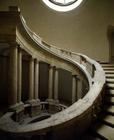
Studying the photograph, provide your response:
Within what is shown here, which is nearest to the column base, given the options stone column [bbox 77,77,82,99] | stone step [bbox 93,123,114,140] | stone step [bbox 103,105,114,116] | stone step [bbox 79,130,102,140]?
stone column [bbox 77,77,82,99]

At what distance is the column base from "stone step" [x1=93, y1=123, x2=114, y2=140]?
7.50 metres

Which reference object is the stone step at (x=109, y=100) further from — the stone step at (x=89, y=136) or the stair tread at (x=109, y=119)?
the stone step at (x=89, y=136)

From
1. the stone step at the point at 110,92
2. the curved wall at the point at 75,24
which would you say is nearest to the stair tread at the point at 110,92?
the stone step at the point at 110,92

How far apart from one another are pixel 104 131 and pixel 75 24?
1353 centimetres

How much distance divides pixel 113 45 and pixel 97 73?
10.8 metres

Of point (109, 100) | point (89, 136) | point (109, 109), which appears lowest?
point (89, 136)

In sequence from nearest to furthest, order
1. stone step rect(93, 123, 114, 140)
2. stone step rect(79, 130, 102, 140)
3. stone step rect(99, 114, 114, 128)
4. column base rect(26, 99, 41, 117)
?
stone step rect(93, 123, 114, 140) < stone step rect(79, 130, 102, 140) < stone step rect(99, 114, 114, 128) < column base rect(26, 99, 41, 117)

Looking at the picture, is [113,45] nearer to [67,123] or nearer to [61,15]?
[61,15]

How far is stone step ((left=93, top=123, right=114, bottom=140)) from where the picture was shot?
412cm

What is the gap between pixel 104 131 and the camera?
440cm

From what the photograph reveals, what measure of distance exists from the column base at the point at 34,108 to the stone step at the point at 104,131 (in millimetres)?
7498

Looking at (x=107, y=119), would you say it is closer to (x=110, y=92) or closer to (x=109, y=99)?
(x=109, y=99)

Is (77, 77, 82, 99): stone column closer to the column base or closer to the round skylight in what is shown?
the column base

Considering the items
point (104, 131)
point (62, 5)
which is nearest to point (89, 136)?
point (104, 131)
